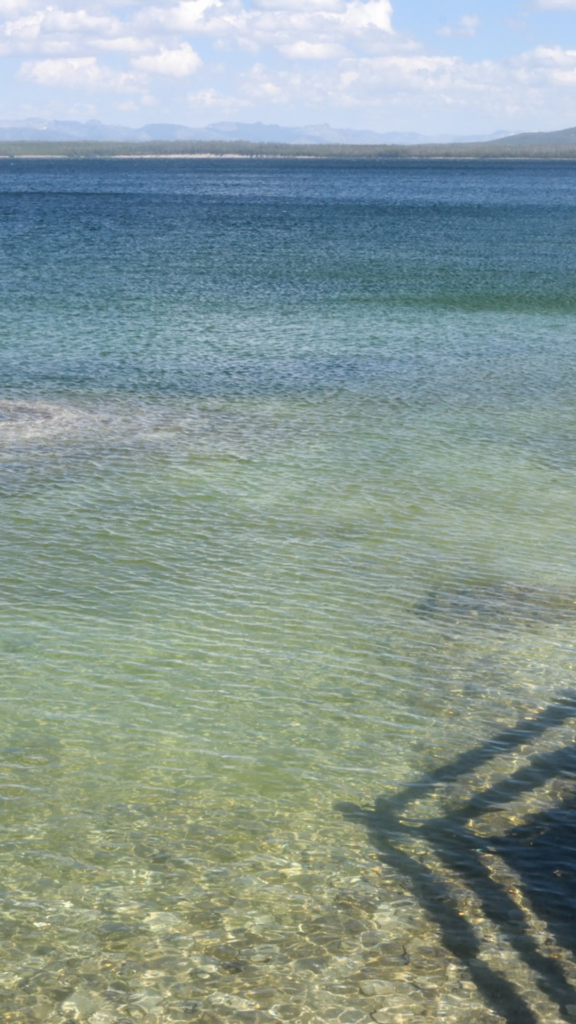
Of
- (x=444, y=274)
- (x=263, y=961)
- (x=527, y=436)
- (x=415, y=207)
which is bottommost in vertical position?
(x=263, y=961)

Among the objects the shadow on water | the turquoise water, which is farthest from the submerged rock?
the shadow on water

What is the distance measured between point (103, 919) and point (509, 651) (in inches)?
250

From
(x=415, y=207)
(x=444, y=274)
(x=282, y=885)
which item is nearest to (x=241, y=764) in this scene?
(x=282, y=885)

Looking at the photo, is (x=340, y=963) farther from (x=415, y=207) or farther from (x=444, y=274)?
(x=415, y=207)

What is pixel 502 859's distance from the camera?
30.7 ft

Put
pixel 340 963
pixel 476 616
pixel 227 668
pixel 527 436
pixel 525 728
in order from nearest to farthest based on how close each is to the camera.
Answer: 1. pixel 340 963
2. pixel 525 728
3. pixel 227 668
4. pixel 476 616
5. pixel 527 436

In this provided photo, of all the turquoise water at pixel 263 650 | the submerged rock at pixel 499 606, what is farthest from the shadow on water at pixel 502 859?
the submerged rock at pixel 499 606

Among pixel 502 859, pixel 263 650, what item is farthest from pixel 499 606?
pixel 502 859

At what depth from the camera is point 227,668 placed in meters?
12.9

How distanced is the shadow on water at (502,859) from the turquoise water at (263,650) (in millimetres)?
69

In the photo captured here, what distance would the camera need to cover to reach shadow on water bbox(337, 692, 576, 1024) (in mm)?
8086

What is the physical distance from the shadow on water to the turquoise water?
0.23 ft

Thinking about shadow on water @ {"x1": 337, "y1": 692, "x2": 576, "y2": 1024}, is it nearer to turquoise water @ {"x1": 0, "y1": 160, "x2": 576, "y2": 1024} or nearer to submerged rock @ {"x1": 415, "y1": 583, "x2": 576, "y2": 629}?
turquoise water @ {"x1": 0, "y1": 160, "x2": 576, "y2": 1024}

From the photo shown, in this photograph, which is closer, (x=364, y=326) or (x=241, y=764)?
(x=241, y=764)
